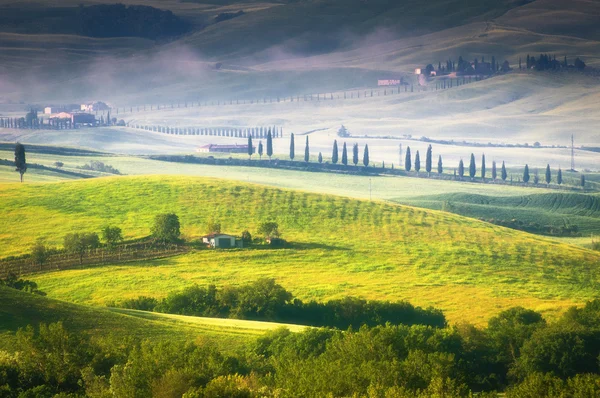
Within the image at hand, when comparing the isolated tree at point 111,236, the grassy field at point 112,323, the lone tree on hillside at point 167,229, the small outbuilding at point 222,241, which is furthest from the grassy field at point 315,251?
the grassy field at point 112,323

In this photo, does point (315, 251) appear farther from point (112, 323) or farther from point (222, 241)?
point (112, 323)

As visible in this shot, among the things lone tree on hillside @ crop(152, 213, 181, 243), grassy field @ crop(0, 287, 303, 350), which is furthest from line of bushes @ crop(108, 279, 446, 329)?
lone tree on hillside @ crop(152, 213, 181, 243)

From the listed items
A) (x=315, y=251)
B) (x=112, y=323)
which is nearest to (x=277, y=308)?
(x=112, y=323)

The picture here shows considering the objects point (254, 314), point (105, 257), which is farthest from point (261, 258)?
point (254, 314)

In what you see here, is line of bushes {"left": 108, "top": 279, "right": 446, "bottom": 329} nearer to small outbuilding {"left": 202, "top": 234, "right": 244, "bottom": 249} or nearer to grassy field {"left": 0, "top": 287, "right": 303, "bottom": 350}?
grassy field {"left": 0, "top": 287, "right": 303, "bottom": 350}

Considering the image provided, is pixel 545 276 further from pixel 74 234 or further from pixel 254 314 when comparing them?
pixel 74 234
